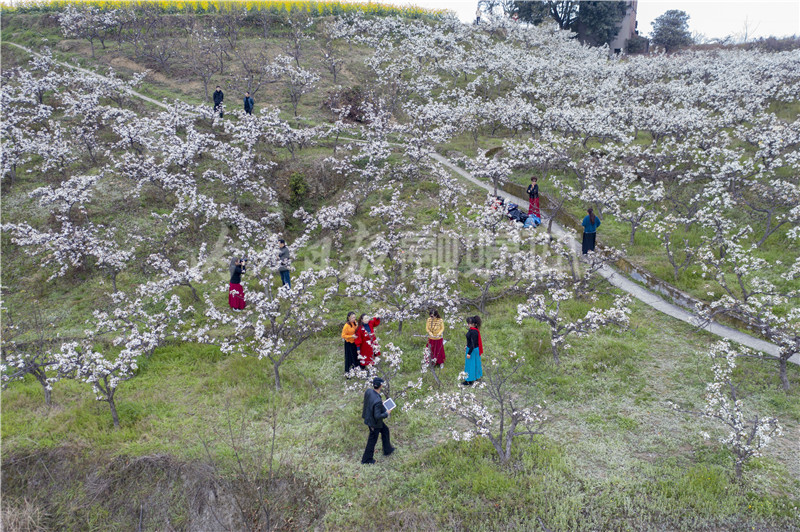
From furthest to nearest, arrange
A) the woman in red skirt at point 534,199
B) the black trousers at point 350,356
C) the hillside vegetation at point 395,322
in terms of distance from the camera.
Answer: the woman in red skirt at point 534,199 → the black trousers at point 350,356 → the hillside vegetation at point 395,322

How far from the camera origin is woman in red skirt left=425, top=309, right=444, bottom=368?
11742 millimetres

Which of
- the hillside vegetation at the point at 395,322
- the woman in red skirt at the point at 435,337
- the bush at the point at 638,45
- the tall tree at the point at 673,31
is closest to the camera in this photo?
the hillside vegetation at the point at 395,322

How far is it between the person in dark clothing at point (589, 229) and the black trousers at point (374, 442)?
415 inches

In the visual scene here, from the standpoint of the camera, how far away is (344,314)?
15812 millimetres

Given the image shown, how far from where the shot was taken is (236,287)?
15.2 meters

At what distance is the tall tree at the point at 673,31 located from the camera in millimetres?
54281

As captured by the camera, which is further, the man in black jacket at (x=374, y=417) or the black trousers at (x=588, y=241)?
the black trousers at (x=588, y=241)

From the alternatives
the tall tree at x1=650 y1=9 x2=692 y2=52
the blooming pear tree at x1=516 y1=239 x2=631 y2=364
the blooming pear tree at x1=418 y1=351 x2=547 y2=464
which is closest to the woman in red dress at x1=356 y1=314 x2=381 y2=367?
the blooming pear tree at x1=418 y1=351 x2=547 y2=464

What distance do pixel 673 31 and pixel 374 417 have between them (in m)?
64.1

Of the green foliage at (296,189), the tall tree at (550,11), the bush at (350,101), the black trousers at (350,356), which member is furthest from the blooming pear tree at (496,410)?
the tall tree at (550,11)

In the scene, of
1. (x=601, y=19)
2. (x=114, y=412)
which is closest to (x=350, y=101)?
(x=114, y=412)

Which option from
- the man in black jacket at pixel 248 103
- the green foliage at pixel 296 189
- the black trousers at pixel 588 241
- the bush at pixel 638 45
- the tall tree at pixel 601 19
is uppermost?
the tall tree at pixel 601 19

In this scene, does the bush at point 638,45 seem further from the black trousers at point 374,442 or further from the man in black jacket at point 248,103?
the black trousers at point 374,442

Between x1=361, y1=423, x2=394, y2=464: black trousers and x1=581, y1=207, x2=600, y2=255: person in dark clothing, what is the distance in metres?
10.5
